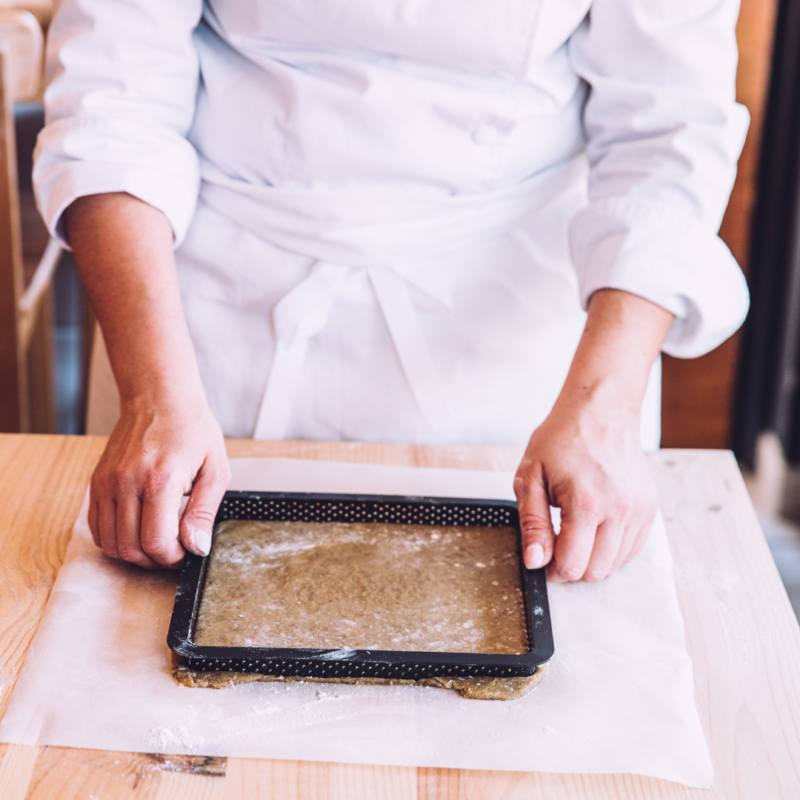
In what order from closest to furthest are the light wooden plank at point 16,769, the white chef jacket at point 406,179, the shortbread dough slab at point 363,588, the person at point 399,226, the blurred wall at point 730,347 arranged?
the light wooden plank at point 16,769 → the shortbread dough slab at point 363,588 → the person at point 399,226 → the white chef jacket at point 406,179 → the blurred wall at point 730,347

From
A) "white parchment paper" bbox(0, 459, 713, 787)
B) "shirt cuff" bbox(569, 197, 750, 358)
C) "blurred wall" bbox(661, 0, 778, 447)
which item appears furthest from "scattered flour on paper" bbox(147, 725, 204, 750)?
"blurred wall" bbox(661, 0, 778, 447)

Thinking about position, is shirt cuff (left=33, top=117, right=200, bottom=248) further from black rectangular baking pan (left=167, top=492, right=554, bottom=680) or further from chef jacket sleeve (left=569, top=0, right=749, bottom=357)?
chef jacket sleeve (left=569, top=0, right=749, bottom=357)

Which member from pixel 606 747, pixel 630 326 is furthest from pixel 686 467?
pixel 606 747

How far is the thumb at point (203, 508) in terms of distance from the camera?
2.52 ft

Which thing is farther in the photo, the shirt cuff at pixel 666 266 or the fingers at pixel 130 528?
the shirt cuff at pixel 666 266

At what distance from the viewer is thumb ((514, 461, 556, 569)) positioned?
0.78m

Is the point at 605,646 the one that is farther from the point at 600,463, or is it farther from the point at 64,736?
the point at 64,736

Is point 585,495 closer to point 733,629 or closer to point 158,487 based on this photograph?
point 733,629

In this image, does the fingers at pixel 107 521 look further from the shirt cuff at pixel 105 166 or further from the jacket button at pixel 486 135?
the jacket button at pixel 486 135

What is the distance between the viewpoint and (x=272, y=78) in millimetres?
1014

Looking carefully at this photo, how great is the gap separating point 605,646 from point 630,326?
0.34 meters

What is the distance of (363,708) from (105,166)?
626 millimetres

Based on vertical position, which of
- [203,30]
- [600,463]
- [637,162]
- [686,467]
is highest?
[203,30]

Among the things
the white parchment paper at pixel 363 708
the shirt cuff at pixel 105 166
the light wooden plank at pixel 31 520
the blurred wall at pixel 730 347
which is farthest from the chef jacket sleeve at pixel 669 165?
the blurred wall at pixel 730 347
